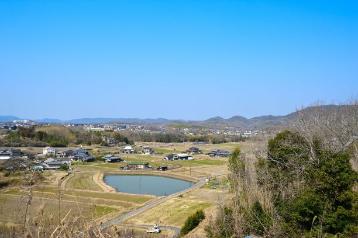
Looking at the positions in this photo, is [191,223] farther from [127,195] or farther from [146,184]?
[146,184]

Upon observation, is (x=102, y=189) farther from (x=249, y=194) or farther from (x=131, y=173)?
(x=249, y=194)

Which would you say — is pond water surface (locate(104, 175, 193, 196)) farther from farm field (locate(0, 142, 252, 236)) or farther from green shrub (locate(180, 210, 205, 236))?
green shrub (locate(180, 210, 205, 236))

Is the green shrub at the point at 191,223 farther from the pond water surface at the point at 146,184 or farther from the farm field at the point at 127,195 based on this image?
the pond water surface at the point at 146,184

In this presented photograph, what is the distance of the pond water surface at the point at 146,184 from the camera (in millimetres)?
38125

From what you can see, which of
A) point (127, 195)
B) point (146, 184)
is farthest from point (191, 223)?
point (146, 184)

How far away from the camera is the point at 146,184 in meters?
42.9

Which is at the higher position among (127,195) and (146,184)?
(127,195)

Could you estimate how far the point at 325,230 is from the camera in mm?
11523

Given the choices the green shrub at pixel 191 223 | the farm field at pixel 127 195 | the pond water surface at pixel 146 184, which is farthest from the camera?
the pond water surface at pixel 146 184

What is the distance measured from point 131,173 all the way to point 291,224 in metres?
39.1

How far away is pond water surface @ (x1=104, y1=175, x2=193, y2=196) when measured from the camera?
38.1 metres

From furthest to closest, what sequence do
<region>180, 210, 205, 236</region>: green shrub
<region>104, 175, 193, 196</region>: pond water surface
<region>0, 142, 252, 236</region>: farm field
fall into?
<region>104, 175, 193, 196</region>: pond water surface, <region>0, 142, 252, 236</region>: farm field, <region>180, 210, 205, 236</region>: green shrub

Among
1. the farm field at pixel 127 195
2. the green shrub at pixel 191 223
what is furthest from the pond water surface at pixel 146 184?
the green shrub at pixel 191 223

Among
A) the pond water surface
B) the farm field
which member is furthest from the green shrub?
the pond water surface
